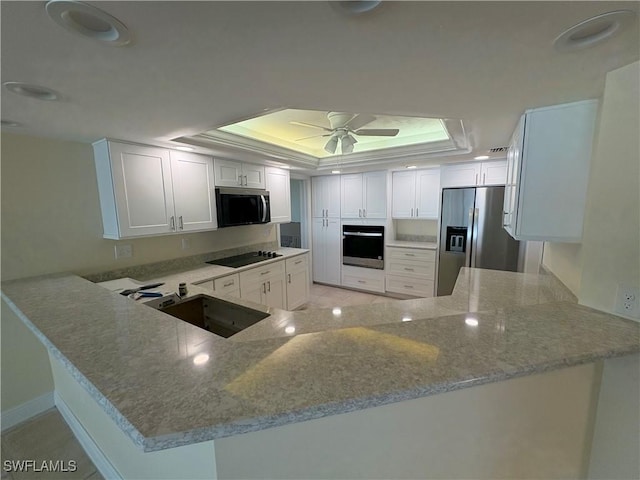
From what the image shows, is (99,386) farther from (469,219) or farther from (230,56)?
(469,219)

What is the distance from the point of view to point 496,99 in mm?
1385

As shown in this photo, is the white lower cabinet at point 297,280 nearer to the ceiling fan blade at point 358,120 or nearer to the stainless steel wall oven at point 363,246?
the stainless steel wall oven at point 363,246

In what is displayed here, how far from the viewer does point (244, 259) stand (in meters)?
3.33

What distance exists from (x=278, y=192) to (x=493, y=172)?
2.90 m

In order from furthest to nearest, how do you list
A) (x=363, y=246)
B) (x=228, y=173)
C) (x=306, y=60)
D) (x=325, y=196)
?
(x=325, y=196) → (x=363, y=246) → (x=228, y=173) → (x=306, y=60)

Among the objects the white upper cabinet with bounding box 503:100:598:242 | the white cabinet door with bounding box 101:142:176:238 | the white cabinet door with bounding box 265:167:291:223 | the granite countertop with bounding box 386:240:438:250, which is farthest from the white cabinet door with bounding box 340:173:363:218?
the white upper cabinet with bounding box 503:100:598:242

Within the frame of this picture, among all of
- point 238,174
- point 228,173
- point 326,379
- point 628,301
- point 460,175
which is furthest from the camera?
point 460,175

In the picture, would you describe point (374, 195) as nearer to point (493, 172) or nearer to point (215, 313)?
point (493, 172)

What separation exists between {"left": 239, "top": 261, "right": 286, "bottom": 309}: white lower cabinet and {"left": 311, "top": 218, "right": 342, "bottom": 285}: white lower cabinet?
158cm

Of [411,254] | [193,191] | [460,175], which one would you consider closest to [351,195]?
[411,254]

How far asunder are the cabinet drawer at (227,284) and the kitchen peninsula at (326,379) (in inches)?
48.2

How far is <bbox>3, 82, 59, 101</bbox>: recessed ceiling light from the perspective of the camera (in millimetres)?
1161

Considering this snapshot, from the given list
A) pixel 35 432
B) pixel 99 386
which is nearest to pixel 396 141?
pixel 99 386

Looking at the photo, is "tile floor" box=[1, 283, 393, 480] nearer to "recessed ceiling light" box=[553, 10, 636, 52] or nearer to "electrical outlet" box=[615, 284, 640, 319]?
"electrical outlet" box=[615, 284, 640, 319]
